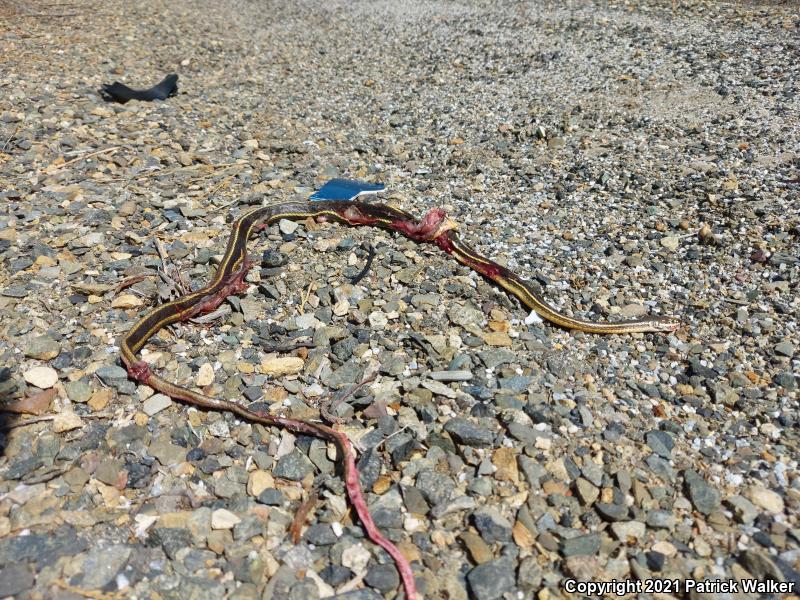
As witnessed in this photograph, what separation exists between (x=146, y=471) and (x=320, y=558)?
49.8 inches

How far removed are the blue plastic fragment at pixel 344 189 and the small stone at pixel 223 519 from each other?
→ 395cm

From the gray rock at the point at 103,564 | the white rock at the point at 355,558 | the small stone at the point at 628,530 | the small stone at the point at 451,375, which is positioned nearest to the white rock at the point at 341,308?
the small stone at the point at 451,375

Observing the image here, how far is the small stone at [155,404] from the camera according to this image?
4.04 meters

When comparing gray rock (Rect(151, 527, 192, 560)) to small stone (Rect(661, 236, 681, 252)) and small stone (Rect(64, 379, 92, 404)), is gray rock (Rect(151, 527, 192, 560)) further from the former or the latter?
small stone (Rect(661, 236, 681, 252))

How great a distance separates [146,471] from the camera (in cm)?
366

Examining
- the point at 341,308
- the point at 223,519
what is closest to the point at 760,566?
the point at 223,519

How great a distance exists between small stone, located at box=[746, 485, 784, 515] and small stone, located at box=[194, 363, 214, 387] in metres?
3.68

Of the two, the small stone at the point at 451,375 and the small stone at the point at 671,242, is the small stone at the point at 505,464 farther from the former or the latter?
the small stone at the point at 671,242

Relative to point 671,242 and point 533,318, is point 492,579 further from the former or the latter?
point 671,242

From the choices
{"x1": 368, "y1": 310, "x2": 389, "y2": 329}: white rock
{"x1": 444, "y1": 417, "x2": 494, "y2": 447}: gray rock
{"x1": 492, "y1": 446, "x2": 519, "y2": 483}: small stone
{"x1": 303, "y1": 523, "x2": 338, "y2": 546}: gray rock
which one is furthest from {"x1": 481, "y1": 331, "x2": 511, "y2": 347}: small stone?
{"x1": 303, "y1": 523, "x2": 338, "y2": 546}: gray rock

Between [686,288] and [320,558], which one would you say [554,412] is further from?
[686,288]

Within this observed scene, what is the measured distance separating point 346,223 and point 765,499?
437cm

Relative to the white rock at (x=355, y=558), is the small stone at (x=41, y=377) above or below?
above

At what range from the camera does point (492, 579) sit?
3.14m
